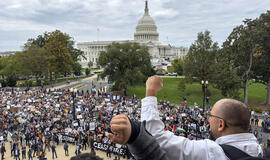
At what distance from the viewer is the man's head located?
7.36 ft

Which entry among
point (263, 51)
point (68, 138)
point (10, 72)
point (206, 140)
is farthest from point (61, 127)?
point (10, 72)

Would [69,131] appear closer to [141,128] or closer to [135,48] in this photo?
[141,128]

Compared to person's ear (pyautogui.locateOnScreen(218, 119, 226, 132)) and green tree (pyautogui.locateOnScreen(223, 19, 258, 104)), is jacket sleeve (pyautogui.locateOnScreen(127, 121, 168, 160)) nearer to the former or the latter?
person's ear (pyautogui.locateOnScreen(218, 119, 226, 132))

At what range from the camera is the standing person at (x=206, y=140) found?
1746 mm

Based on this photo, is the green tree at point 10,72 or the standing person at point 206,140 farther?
the green tree at point 10,72

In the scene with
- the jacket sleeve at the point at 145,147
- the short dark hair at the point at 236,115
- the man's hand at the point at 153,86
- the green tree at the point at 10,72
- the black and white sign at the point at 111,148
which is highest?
the man's hand at the point at 153,86

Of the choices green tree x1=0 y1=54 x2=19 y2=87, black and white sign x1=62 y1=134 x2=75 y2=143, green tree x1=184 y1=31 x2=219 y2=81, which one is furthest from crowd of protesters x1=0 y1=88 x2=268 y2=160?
green tree x1=0 y1=54 x2=19 y2=87

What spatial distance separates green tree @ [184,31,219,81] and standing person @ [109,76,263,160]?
40.9 m

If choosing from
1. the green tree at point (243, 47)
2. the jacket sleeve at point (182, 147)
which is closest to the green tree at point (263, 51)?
the green tree at point (243, 47)

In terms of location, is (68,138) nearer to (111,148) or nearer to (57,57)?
(111,148)

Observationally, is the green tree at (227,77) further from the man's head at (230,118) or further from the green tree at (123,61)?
the man's head at (230,118)

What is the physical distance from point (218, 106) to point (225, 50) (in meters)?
35.7

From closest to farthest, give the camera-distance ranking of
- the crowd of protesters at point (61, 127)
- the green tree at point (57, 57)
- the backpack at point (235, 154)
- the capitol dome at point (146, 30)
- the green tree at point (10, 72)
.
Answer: the backpack at point (235, 154) < the crowd of protesters at point (61, 127) < the green tree at point (10, 72) < the green tree at point (57, 57) < the capitol dome at point (146, 30)

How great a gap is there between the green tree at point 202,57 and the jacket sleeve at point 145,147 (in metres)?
41.6
